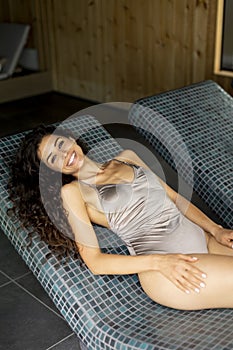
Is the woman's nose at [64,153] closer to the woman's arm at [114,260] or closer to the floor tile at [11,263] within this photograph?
the woman's arm at [114,260]

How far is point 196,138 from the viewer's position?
219cm

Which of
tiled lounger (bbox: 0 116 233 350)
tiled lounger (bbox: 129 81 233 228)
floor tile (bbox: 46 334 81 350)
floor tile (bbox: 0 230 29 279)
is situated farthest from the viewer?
floor tile (bbox: 0 230 29 279)

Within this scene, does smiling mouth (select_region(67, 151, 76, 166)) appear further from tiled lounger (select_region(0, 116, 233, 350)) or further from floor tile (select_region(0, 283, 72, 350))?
floor tile (select_region(0, 283, 72, 350))

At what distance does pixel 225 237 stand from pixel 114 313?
1.47 ft

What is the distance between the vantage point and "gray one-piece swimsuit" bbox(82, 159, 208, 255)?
1501 millimetres

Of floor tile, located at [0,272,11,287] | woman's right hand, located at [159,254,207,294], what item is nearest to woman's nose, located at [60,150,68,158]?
woman's right hand, located at [159,254,207,294]

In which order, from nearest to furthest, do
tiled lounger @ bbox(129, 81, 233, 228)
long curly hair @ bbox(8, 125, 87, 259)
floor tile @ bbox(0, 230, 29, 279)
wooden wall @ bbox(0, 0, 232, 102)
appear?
long curly hair @ bbox(8, 125, 87, 259) < tiled lounger @ bbox(129, 81, 233, 228) < floor tile @ bbox(0, 230, 29, 279) < wooden wall @ bbox(0, 0, 232, 102)

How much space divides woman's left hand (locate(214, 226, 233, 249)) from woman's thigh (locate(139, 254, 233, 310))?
0.57 ft

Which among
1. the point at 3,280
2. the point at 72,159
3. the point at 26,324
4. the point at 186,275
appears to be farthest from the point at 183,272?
the point at 3,280

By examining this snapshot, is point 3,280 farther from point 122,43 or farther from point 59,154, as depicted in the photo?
point 122,43

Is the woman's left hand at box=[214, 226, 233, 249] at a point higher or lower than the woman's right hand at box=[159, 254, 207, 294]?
lower

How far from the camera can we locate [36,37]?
17.3ft

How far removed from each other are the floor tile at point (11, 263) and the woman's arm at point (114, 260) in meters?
0.85

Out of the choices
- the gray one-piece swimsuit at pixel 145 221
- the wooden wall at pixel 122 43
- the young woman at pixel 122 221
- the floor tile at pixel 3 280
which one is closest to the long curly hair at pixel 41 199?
the young woman at pixel 122 221
